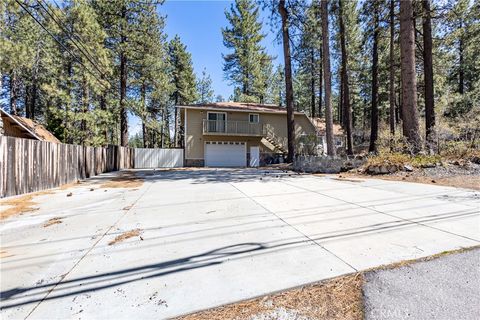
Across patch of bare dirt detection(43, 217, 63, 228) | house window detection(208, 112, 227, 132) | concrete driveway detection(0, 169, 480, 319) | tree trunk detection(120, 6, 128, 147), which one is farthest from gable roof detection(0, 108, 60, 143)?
patch of bare dirt detection(43, 217, 63, 228)

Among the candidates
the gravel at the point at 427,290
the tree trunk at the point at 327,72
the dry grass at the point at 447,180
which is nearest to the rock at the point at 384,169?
the dry grass at the point at 447,180

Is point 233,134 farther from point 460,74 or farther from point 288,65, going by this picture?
point 460,74

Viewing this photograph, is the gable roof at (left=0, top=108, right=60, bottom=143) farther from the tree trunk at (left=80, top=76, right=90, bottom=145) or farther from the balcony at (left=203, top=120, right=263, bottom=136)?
the balcony at (left=203, top=120, right=263, bottom=136)

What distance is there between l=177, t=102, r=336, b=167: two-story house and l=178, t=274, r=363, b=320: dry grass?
18486 millimetres

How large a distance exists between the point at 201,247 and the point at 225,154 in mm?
18249

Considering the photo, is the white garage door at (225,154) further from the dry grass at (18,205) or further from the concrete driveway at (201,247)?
the concrete driveway at (201,247)

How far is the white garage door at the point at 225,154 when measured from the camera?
21.1m

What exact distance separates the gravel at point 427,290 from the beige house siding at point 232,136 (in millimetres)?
18946

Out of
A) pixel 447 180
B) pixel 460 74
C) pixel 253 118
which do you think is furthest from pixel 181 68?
pixel 460 74

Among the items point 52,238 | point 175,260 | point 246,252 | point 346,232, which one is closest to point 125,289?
point 175,260

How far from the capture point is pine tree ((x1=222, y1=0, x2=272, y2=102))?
26.5 meters

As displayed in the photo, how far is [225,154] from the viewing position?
70.1 ft

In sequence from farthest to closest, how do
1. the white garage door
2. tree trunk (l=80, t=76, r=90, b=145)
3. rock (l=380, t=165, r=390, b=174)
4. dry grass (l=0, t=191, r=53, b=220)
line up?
the white garage door < tree trunk (l=80, t=76, r=90, b=145) < rock (l=380, t=165, r=390, b=174) < dry grass (l=0, t=191, r=53, b=220)

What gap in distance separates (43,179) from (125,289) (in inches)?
318
